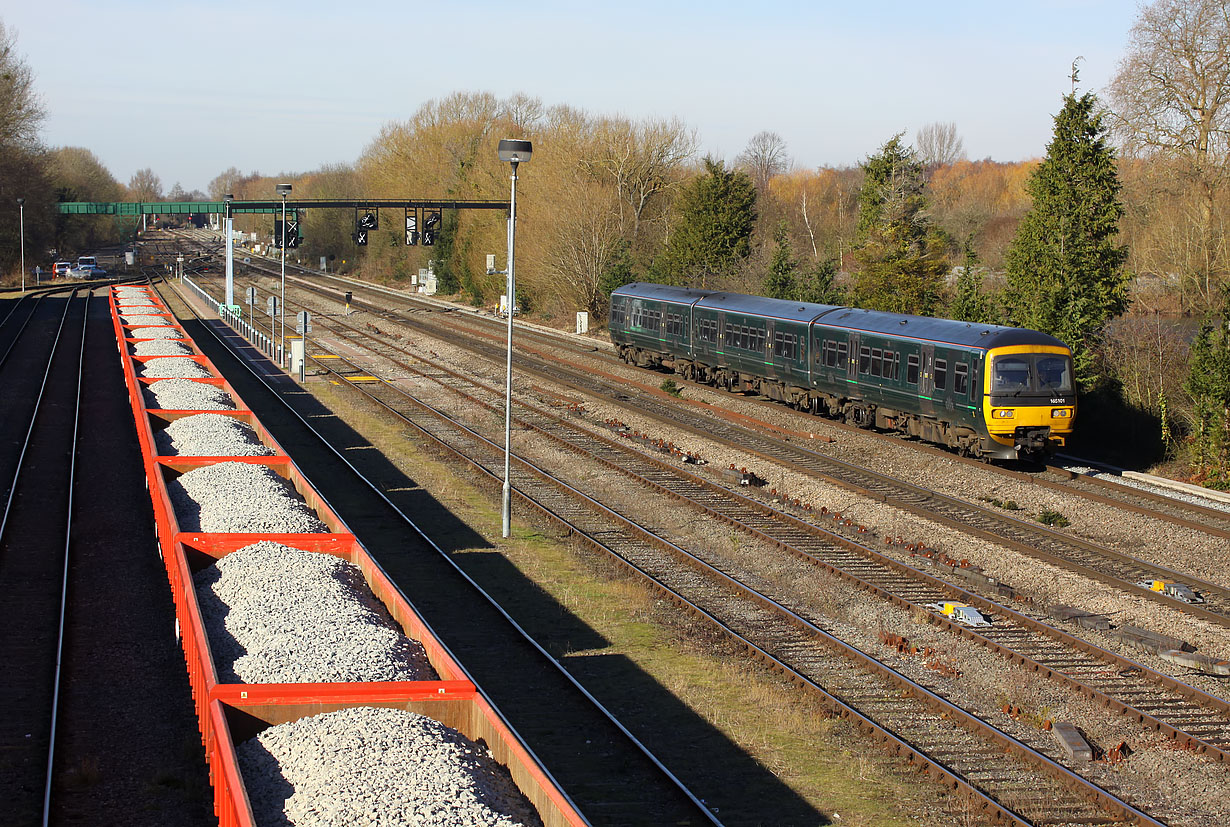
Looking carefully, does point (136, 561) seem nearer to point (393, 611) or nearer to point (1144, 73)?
point (393, 611)

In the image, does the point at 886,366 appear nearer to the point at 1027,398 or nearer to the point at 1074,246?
the point at 1027,398

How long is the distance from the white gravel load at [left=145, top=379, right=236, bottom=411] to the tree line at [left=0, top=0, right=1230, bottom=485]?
69.1 feet

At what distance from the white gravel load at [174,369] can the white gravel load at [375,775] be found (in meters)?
22.6

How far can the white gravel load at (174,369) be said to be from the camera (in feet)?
97.3

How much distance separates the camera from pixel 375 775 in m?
8.13

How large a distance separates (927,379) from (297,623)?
59.4 ft

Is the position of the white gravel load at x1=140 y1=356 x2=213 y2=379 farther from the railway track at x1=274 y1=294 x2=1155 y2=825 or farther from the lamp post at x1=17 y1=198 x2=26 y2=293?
the lamp post at x1=17 y1=198 x2=26 y2=293

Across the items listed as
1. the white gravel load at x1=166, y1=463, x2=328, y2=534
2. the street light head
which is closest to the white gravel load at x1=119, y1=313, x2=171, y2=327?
the white gravel load at x1=166, y1=463, x2=328, y2=534

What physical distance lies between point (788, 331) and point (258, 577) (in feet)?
70.2

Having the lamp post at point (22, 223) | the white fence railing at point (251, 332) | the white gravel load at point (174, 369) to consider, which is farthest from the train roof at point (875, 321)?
the lamp post at point (22, 223)

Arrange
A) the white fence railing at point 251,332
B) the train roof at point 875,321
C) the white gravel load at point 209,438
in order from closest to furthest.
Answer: the white gravel load at point 209,438, the train roof at point 875,321, the white fence railing at point 251,332

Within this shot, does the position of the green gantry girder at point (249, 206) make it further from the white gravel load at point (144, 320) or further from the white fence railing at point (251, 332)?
the white gravel load at point (144, 320)

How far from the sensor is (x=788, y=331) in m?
31.6

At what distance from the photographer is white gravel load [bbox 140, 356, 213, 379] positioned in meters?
29.7
